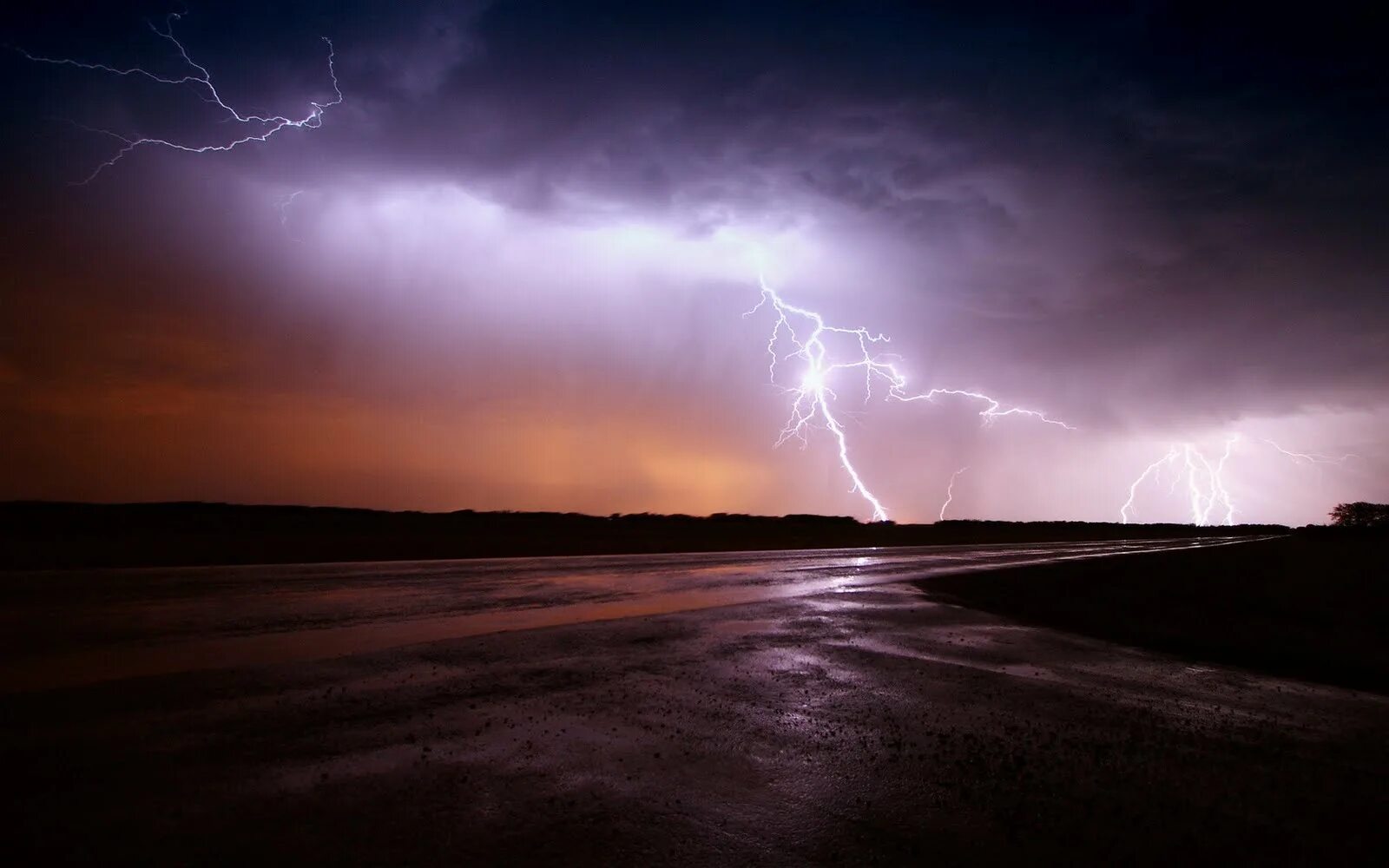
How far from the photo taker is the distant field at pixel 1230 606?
8.78 m

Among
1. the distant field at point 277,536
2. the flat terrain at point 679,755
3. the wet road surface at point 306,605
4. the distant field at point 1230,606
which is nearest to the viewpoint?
the flat terrain at point 679,755

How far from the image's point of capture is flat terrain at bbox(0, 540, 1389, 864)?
3.42 m

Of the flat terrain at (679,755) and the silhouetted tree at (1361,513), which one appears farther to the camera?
the silhouetted tree at (1361,513)

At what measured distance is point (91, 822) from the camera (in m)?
3.43

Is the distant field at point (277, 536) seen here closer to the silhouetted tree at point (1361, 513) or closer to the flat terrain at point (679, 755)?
the flat terrain at point (679, 755)

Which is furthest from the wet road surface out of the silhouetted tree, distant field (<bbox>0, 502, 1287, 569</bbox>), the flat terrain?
the silhouetted tree

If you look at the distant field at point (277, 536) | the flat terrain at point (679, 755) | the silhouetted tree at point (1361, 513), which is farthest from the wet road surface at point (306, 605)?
the silhouetted tree at point (1361, 513)

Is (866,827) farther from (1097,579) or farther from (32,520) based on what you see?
(32,520)

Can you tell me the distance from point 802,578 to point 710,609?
7168 millimetres

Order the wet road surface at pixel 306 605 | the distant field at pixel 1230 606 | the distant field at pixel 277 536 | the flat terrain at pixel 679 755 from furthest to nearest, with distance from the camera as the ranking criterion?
the distant field at pixel 277 536
the distant field at pixel 1230 606
the wet road surface at pixel 306 605
the flat terrain at pixel 679 755

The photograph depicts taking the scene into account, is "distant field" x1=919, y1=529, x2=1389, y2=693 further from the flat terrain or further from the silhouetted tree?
the silhouetted tree

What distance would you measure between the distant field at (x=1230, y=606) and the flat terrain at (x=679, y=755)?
1.32 m

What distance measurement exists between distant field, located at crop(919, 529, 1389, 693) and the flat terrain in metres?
1.32

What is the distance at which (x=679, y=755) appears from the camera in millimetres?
4680
